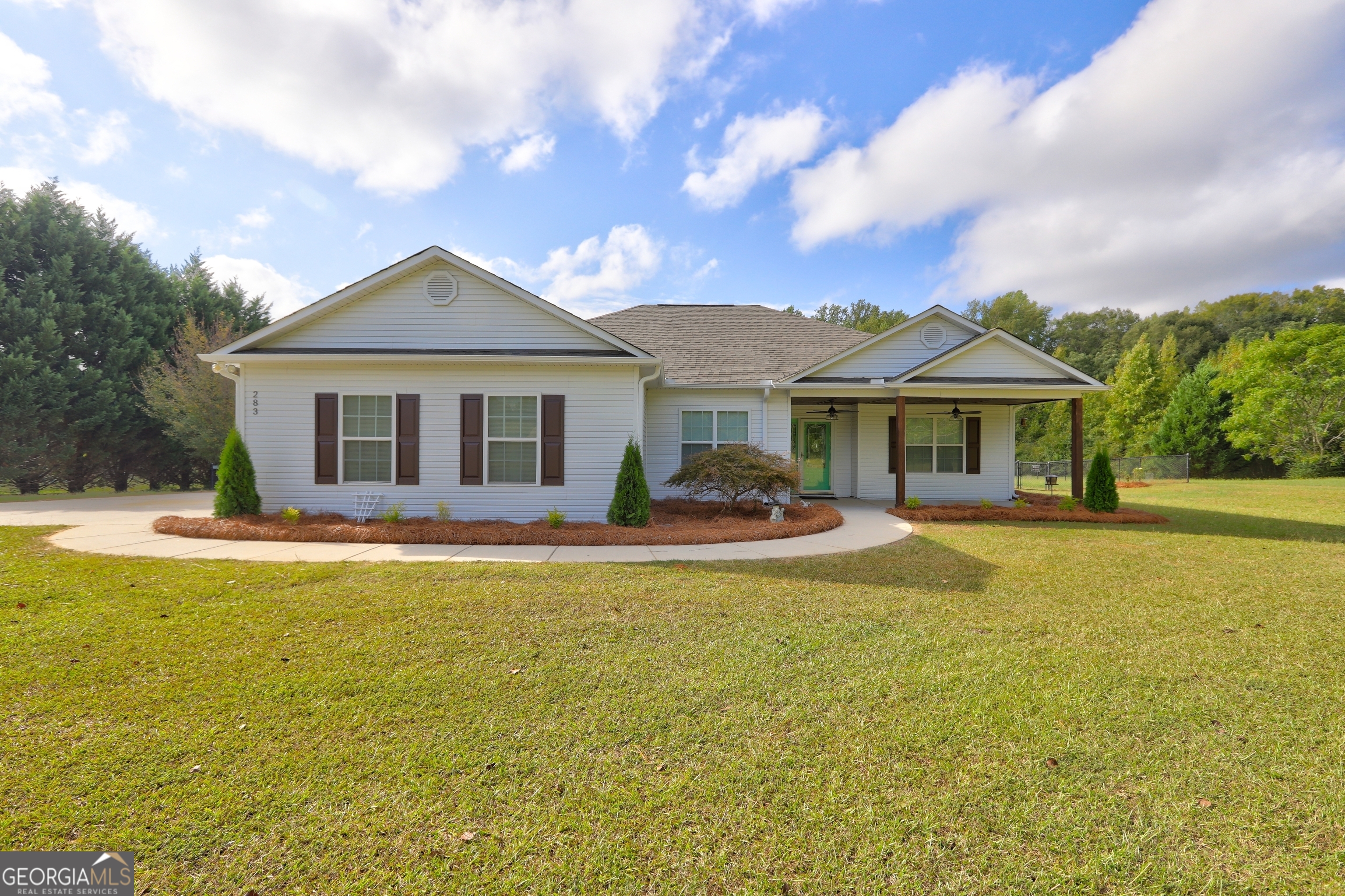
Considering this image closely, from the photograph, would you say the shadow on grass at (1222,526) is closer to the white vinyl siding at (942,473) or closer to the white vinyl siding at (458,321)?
the white vinyl siding at (942,473)

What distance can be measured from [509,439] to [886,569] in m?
6.97

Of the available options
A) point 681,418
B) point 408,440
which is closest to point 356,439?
point 408,440

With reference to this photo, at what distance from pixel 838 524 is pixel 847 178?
10015 millimetres

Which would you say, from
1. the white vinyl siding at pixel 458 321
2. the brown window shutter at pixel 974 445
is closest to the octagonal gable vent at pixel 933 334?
the brown window shutter at pixel 974 445

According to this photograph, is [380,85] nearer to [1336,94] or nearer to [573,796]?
[573,796]

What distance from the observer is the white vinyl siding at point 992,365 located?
12477 mm

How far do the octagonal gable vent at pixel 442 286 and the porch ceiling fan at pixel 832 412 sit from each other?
9671 millimetres

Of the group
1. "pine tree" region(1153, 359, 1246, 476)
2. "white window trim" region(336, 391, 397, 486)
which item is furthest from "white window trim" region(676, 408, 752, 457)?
"pine tree" region(1153, 359, 1246, 476)

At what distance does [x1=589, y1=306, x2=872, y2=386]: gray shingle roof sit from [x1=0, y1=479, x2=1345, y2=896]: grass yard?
8.81 metres

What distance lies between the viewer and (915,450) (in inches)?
581

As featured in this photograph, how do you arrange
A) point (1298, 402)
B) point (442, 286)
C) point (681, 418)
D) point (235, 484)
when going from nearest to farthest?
point (235, 484)
point (442, 286)
point (681, 418)
point (1298, 402)

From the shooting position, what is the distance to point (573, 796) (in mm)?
2379

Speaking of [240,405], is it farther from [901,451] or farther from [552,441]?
[901,451]

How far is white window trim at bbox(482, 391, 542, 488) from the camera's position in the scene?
32.7 feet
